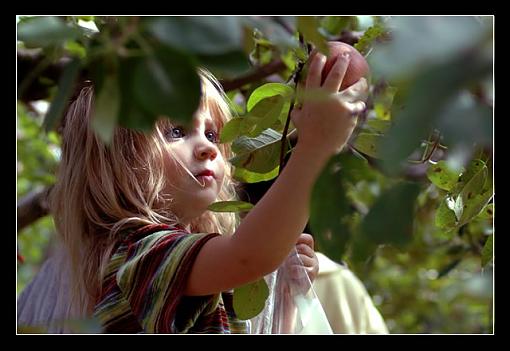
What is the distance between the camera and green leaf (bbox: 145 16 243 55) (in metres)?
0.57

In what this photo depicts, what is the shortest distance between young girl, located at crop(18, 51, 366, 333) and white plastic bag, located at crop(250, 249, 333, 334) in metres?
0.03

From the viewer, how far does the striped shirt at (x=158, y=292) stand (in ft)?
3.72

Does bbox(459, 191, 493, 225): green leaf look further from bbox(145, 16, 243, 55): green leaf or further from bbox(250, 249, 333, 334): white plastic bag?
bbox(145, 16, 243, 55): green leaf

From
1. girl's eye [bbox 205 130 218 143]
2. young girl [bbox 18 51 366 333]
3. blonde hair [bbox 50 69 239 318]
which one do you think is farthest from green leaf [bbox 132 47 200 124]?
girl's eye [bbox 205 130 218 143]

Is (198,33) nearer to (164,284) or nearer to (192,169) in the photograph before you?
(164,284)

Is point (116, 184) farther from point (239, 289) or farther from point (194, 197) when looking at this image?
point (239, 289)

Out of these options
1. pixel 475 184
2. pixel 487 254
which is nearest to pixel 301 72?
pixel 475 184

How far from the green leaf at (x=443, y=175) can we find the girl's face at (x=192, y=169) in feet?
1.20

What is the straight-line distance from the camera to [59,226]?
1.53 meters

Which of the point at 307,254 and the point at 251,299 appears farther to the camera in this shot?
the point at 307,254

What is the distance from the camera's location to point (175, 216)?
4.70 feet

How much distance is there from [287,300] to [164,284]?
0.22 meters

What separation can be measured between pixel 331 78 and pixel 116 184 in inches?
23.6

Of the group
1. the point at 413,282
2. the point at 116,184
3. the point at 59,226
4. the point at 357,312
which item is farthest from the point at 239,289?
the point at 413,282
